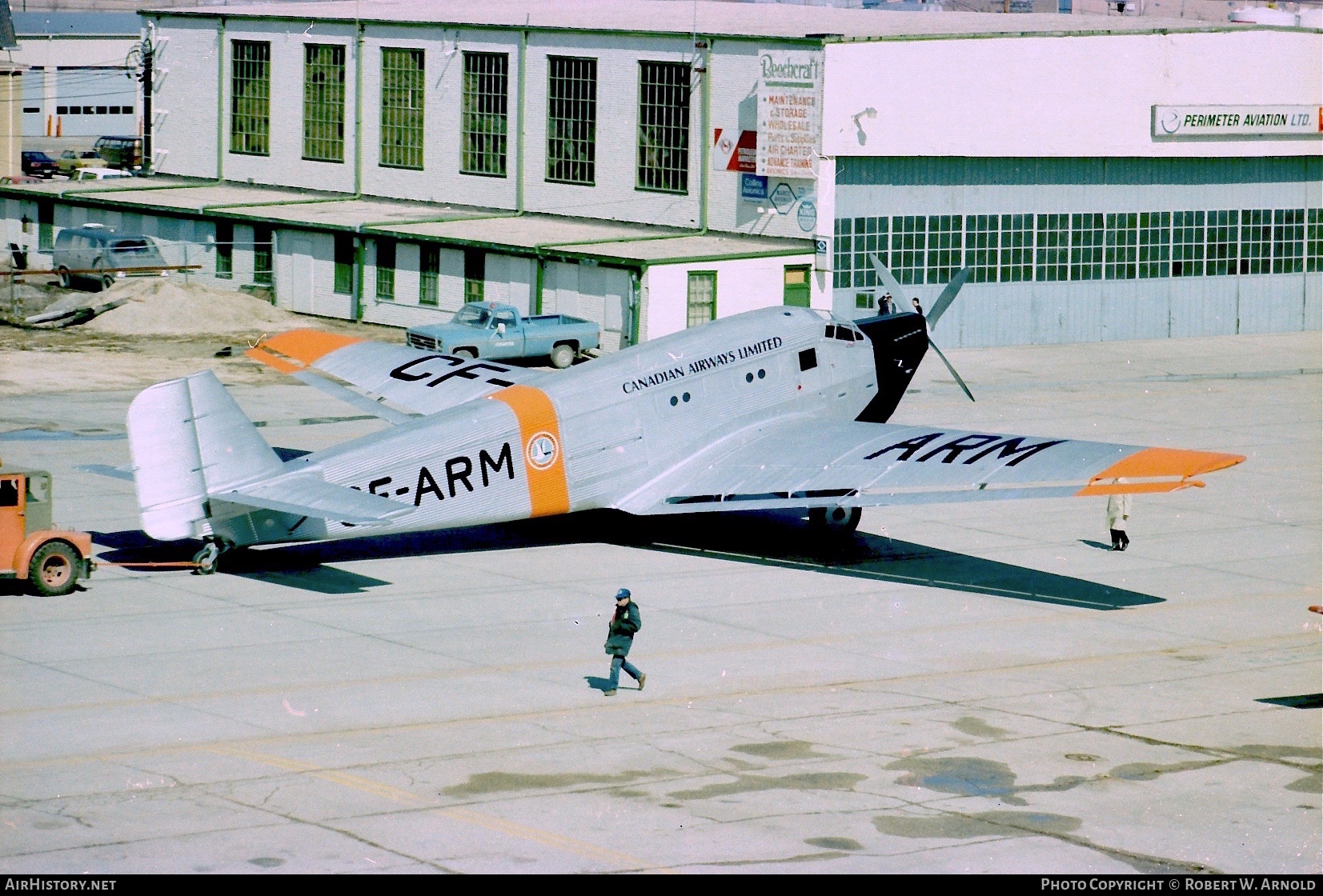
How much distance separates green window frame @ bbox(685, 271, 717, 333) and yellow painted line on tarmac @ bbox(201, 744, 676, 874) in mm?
32994

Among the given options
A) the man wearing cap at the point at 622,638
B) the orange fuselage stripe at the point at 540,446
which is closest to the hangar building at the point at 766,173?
the orange fuselage stripe at the point at 540,446

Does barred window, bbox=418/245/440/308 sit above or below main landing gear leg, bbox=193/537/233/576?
above

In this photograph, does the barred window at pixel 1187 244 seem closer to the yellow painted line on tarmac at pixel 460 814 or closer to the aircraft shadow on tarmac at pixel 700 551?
the aircraft shadow on tarmac at pixel 700 551

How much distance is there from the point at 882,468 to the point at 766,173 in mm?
26411

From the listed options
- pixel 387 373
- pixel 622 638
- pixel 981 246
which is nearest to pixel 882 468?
pixel 622 638

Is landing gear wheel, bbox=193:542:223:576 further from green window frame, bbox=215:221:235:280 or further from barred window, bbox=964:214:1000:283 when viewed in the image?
green window frame, bbox=215:221:235:280

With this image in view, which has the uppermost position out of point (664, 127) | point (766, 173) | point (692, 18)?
point (692, 18)

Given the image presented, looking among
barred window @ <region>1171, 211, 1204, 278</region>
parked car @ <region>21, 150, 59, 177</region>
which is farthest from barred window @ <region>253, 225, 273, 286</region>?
parked car @ <region>21, 150, 59, 177</region>

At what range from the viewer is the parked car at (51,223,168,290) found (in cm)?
5944

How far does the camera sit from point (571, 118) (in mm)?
59062

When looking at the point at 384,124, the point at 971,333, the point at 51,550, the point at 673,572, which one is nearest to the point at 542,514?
the point at 673,572

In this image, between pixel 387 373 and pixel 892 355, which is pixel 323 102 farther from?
pixel 892 355

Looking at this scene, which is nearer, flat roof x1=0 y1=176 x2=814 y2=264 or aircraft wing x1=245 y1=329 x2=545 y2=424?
aircraft wing x1=245 y1=329 x2=545 y2=424

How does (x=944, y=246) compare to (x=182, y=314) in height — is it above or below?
above
